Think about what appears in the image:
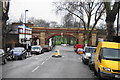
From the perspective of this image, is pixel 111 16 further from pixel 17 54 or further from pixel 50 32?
pixel 50 32

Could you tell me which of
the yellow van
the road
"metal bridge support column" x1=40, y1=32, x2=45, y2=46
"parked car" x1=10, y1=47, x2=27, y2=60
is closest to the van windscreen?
the yellow van

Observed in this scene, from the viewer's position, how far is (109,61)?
1091cm

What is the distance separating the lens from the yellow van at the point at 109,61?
10.3 m

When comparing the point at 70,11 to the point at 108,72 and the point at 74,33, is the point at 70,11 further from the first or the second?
the point at 108,72

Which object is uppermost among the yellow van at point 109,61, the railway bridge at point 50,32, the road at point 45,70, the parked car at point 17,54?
the railway bridge at point 50,32

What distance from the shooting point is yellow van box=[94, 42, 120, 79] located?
1034 centimetres

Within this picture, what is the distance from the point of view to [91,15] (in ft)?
155

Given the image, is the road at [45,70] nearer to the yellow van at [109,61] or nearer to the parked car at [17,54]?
the yellow van at [109,61]

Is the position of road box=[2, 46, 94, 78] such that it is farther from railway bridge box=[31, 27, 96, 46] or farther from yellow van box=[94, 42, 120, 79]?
railway bridge box=[31, 27, 96, 46]

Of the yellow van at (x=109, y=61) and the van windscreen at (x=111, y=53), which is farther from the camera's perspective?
the van windscreen at (x=111, y=53)

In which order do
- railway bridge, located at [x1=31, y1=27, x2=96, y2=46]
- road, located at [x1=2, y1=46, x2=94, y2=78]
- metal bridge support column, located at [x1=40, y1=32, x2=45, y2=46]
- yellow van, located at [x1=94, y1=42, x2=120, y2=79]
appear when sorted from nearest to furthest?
yellow van, located at [x1=94, y1=42, x2=120, y2=79]
road, located at [x1=2, y1=46, x2=94, y2=78]
railway bridge, located at [x1=31, y1=27, x2=96, y2=46]
metal bridge support column, located at [x1=40, y1=32, x2=45, y2=46]

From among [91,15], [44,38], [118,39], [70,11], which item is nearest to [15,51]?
[118,39]

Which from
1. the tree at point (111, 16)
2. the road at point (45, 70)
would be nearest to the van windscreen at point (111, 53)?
the road at point (45, 70)

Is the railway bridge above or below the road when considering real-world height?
Answer: above
